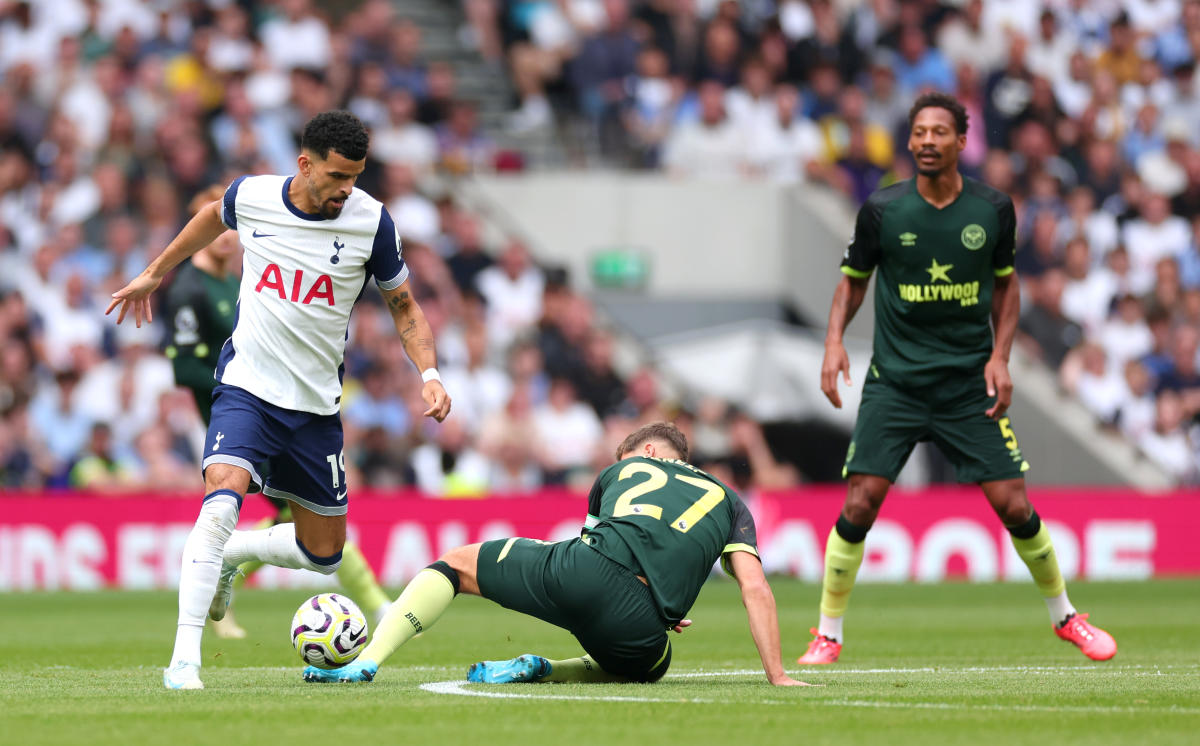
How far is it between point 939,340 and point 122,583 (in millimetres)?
10990

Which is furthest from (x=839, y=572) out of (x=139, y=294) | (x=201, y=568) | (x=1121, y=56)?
(x=1121, y=56)

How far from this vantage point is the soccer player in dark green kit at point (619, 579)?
7.61 meters

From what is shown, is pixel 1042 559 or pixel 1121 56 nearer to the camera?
pixel 1042 559

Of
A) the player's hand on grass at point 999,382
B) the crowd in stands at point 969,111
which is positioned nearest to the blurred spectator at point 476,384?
the crowd in stands at point 969,111

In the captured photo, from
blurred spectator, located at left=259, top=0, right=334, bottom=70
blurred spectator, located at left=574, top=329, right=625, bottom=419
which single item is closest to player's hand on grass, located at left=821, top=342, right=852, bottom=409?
blurred spectator, located at left=574, top=329, right=625, bottom=419

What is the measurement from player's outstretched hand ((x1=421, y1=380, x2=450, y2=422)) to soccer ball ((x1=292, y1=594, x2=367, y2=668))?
97 cm

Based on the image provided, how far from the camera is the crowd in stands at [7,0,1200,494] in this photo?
62.6 feet

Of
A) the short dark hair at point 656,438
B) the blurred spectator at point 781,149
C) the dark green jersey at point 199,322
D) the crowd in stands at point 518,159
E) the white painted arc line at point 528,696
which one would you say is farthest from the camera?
the blurred spectator at point 781,149

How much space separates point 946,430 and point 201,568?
4020mm

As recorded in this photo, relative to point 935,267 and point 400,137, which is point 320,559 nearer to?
point 935,267

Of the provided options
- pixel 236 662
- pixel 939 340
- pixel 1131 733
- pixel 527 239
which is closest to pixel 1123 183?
pixel 527 239

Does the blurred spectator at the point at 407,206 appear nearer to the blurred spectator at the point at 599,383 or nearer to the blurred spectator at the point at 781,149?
the blurred spectator at the point at 599,383

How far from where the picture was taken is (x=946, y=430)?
9.61 metres

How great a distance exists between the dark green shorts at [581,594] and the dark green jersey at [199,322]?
159 inches
